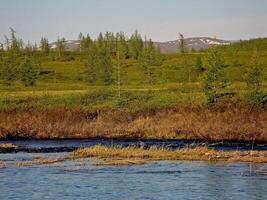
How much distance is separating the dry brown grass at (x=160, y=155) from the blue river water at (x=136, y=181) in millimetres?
1540

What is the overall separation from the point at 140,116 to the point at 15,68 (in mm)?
47082

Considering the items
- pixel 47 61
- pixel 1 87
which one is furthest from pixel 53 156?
pixel 47 61

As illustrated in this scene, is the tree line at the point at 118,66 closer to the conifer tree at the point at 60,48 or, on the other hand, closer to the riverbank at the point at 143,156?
the conifer tree at the point at 60,48

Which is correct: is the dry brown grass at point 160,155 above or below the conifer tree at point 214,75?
below

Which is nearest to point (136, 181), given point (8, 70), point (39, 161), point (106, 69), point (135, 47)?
point (39, 161)

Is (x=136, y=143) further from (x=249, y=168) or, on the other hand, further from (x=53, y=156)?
(x=249, y=168)

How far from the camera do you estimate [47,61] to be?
16725cm

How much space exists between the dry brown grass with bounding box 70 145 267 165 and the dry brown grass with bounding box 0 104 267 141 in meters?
14.1

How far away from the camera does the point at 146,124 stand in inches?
2437

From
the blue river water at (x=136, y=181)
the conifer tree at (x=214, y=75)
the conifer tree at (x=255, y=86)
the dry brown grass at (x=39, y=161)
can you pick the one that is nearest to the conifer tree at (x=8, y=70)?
the conifer tree at (x=214, y=75)

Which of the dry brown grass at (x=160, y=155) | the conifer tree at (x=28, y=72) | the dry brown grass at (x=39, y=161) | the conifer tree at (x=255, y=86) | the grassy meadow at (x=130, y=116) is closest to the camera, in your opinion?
the dry brown grass at (x=39, y=161)

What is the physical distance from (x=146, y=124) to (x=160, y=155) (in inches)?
754

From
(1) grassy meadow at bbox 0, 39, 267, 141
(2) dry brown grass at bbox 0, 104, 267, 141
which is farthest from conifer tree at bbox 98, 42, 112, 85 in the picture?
(2) dry brown grass at bbox 0, 104, 267, 141

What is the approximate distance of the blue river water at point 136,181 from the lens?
93.7 ft
